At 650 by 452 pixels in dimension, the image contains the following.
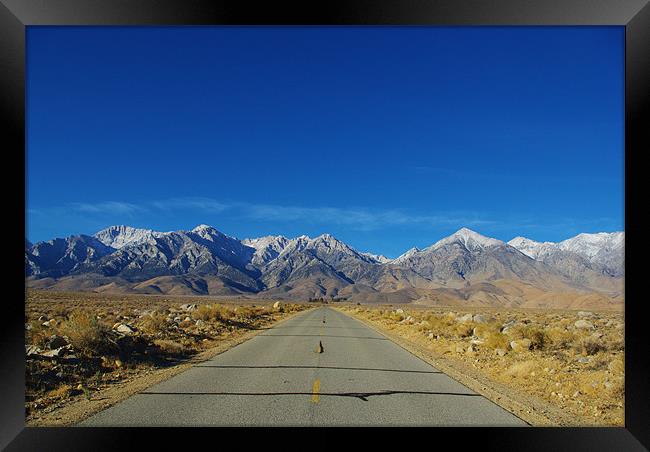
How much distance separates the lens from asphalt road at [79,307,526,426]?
7.53 m

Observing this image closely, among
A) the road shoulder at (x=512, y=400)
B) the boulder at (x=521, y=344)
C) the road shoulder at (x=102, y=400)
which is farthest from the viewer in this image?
the boulder at (x=521, y=344)

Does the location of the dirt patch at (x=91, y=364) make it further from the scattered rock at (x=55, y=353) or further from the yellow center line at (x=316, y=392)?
the yellow center line at (x=316, y=392)

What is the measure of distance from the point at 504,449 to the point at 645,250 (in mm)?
3399

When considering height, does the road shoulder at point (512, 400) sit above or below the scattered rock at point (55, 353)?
below

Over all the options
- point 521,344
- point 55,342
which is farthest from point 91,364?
point 521,344

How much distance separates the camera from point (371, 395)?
368 inches

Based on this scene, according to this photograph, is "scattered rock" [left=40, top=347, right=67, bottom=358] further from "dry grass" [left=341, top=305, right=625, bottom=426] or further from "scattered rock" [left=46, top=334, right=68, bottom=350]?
"dry grass" [left=341, top=305, right=625, bottom=426]

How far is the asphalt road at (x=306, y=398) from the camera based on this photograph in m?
7.53

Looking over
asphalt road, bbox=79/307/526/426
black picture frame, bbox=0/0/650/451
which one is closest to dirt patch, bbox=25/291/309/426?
asphalt road, bbox=79/307/526/426

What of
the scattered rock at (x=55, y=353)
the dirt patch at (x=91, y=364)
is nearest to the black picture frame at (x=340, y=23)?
the dirt patch at (x=91, y=364)

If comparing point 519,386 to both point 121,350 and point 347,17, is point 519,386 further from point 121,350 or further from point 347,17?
point 121,350

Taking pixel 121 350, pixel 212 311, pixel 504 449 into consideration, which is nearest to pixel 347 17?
pixel 504 449

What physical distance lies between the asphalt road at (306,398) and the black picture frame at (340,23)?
495 millimetres

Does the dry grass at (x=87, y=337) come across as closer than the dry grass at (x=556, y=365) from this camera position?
No
